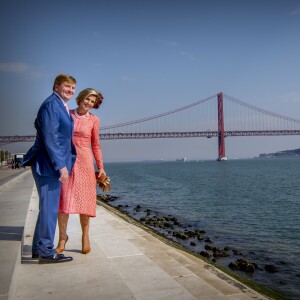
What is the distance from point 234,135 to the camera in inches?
3361

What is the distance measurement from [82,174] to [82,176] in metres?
0.02

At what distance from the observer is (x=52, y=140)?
9.57 ft

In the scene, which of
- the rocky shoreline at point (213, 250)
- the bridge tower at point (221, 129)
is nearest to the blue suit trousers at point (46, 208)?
the rocky shoreline at point (213, 250)

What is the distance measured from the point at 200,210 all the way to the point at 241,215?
2507 mm

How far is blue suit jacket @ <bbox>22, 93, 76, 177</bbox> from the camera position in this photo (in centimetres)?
292

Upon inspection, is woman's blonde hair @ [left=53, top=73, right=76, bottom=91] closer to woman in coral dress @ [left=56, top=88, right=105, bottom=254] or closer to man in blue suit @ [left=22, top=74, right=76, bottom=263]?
man in blue suit @ [left=22, top=74, right=76, bottom=263]

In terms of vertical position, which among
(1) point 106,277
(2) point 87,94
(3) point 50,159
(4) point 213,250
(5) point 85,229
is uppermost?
(2) point 87,94

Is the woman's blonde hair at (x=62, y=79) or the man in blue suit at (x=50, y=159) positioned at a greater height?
the woman's blonde hair at (x=62, y=79)

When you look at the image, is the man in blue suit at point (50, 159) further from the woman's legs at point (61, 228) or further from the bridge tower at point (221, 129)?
the bridge tower at point (221, 129)

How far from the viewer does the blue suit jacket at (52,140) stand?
2.92 metres

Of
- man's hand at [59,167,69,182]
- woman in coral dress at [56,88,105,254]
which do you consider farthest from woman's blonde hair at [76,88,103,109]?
man's hand at [59,167,69,182]

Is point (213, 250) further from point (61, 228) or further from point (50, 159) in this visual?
point (50, 159)

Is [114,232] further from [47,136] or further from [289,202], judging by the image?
[289,202]

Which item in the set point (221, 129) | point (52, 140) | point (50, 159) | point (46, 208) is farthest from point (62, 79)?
point (221, 129)
